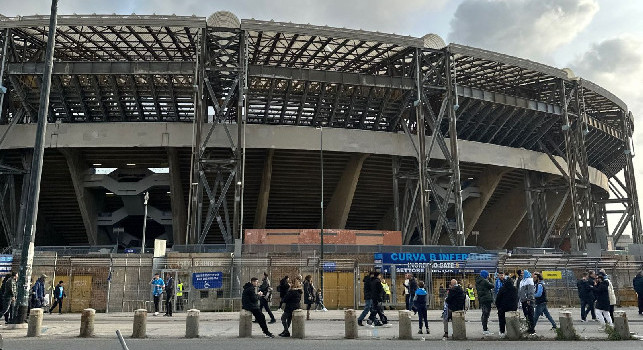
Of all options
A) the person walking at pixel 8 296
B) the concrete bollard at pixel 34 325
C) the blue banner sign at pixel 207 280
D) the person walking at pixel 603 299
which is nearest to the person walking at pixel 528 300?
the person walking at pixel 603 299

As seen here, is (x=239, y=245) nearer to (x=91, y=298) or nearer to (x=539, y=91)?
(x=91, y=298)

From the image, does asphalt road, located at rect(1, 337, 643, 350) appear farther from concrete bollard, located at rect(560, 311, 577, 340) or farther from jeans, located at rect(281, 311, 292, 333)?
jeans, located at rect(281, 311, 292, 333)

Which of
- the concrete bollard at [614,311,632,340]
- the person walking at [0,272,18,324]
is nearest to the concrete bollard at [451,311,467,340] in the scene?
the concrete bollard at [614,311,632,340]

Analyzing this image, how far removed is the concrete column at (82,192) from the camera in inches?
1330

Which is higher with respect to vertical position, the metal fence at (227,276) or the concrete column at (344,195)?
the concrete column at (344,195)

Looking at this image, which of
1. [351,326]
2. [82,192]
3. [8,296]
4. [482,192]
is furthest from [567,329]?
[82,192]

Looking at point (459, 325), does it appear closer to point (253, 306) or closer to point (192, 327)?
point (253, 306)

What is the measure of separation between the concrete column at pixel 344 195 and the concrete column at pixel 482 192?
10.5 meters

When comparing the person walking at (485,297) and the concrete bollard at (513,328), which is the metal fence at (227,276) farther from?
the concrete bollard at (513,328)

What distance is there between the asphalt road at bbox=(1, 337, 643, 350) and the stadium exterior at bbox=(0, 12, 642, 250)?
19432 millimetres

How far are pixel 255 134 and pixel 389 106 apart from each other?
1043 cm

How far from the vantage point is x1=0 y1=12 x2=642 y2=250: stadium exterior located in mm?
30719

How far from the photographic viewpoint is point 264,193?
118ft

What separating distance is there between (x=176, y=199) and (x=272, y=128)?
8.97m
